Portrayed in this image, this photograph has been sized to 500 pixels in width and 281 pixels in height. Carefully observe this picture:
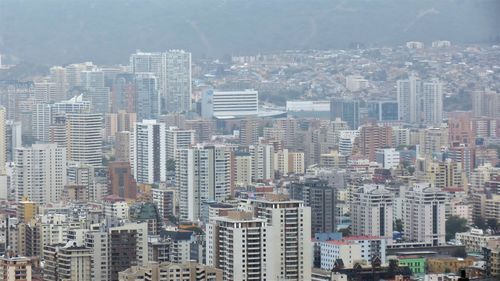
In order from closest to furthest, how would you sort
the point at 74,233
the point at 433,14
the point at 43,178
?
the point at 74,233 < the point at 43,178 < the point at 433,14

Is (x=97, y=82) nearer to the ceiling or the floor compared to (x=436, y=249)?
nearer to the ceiling

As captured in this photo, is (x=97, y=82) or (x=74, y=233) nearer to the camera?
(x=74, y=233)

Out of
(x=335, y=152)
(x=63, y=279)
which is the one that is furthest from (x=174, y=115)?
(x=63, y=279)

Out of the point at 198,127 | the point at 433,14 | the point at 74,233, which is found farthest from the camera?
the point at 198,127

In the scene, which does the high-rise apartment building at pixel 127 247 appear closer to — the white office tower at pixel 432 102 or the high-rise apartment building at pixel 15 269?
the high-rise apartment building at pixel 15 269

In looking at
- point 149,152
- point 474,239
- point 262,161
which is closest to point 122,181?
point 262,161

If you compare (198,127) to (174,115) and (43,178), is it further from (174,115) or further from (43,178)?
(43,178)

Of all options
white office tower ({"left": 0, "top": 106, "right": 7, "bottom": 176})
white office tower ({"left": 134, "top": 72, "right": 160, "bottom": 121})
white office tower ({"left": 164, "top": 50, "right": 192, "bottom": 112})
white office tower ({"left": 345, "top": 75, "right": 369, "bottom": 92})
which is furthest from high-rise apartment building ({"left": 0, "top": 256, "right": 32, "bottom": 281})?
white office tower ({"left": 134, "top": 72, "right": 160, "bottom": 121})
